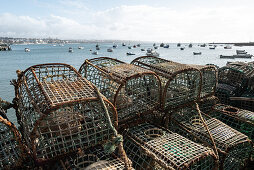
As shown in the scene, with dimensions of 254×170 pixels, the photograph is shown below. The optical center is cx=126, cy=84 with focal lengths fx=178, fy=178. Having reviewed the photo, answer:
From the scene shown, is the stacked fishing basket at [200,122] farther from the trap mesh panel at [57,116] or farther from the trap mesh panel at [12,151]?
the trap mesh panel at [12,151]

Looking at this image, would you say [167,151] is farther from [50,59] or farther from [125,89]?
[50,59]

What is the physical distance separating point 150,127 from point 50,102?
84.5 inches

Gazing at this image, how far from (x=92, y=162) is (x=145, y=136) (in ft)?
3.64

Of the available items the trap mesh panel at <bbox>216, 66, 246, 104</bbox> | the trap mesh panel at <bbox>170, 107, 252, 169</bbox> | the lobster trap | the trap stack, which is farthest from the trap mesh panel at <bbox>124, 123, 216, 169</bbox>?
the trap mesh panel at <bbox>216, 66, 246, 104</bbox>

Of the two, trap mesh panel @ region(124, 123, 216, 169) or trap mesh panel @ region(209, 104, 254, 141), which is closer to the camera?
trap mesh panel @ region(124, 123, 216, 169)

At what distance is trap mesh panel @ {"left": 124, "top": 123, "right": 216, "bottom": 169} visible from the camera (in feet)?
8.65

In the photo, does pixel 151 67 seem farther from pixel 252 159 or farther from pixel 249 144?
pixel 252 159

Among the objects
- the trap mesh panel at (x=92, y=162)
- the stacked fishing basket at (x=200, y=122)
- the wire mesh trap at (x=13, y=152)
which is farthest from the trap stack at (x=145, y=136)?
the wire mesh trap at (x=13, y=152)

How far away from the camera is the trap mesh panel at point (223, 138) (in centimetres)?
331

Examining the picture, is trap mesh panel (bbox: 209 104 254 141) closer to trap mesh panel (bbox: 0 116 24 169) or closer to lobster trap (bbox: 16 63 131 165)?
lobster trap (bbox: 16 63 131 165)

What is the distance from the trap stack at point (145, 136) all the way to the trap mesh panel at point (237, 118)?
141 cm

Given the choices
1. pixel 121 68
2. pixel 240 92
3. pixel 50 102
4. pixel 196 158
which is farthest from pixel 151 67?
pixel 240 92

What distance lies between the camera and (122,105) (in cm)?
412

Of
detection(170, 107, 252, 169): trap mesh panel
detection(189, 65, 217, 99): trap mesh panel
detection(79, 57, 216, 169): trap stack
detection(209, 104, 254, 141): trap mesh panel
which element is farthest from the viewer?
detection(189, 65, 217, 99): trap mesh panel
